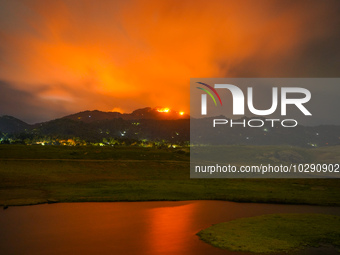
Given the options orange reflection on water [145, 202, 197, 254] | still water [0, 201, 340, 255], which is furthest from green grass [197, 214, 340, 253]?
orange reflection on water [145, 202, 197, 254]

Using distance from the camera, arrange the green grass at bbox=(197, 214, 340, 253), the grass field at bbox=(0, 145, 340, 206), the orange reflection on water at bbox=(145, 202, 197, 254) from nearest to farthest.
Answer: the orange reflection on water at bbox=(145, 202, 197, 254), the green grass at bbox=(197, 214, 340, 253), the grass field at bbox=(0, 145, 340, 206)

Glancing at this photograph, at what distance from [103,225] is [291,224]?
11637 mm

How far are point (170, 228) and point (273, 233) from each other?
19.2ft

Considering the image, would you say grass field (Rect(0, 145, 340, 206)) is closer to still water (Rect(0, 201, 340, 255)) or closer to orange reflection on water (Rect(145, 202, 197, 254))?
still water (Rect(0, 201, 340, 255))

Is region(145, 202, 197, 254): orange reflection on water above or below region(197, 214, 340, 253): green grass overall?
below

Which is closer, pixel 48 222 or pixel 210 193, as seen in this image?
pixel 48 222

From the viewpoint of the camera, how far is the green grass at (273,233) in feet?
50.0

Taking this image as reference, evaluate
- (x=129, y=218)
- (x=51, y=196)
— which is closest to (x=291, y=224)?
(x=129, y=218)

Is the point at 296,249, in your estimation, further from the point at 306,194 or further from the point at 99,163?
the point at 99,163

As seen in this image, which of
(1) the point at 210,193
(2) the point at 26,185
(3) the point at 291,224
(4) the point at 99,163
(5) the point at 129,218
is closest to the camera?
(3) the point at 291,224

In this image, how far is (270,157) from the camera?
114 metres

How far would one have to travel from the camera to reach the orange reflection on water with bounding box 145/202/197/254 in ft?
49.5

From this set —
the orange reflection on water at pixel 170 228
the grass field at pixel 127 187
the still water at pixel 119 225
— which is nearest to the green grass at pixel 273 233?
the still water at pixel 119 225

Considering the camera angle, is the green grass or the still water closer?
the still water
